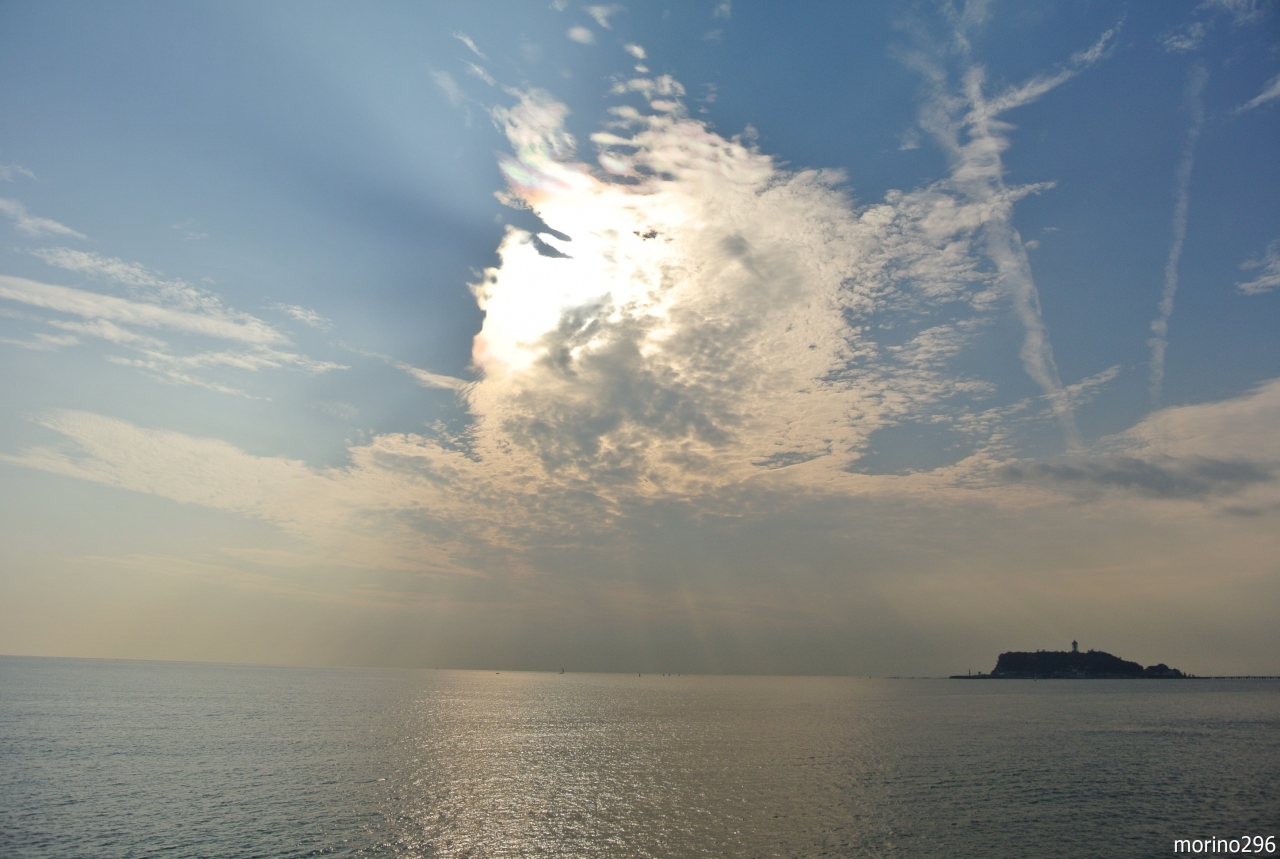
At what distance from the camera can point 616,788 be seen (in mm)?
69312

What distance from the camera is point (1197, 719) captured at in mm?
145375

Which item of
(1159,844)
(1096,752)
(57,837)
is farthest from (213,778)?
(1096,752)

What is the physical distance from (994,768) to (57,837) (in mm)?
93376

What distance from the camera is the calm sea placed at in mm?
49281

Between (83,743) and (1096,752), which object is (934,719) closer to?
(1096,752)

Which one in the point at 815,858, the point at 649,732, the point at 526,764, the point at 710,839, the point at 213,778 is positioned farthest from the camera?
the point at 649,732

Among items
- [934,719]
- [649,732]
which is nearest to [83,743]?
[649,732]

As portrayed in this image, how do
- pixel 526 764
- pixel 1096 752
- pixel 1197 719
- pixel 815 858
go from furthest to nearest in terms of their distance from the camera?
pixel 1197 719, pixel 1096 752, pixel 526 764, pixel 815 858

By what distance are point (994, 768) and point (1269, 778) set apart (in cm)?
2780

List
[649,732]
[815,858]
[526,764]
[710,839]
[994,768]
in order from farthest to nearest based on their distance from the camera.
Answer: [649,732], [526,764], [994,768], [710,839], [815,858]

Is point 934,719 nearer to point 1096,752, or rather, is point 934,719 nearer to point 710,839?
point 1096,752

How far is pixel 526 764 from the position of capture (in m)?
84.8

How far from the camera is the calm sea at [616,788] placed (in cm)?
4928

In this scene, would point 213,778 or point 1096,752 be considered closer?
point 213,778
